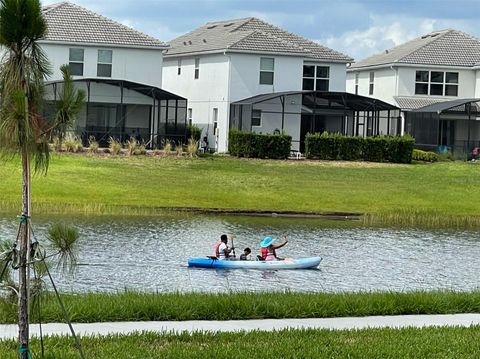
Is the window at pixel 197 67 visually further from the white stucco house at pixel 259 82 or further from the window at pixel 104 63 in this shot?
the window at pixel 104 63

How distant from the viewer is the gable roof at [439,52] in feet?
237

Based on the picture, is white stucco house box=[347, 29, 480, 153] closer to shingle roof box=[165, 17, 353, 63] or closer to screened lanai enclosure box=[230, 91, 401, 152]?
screened lanai enclosure box=[230, 91, 401, 152]

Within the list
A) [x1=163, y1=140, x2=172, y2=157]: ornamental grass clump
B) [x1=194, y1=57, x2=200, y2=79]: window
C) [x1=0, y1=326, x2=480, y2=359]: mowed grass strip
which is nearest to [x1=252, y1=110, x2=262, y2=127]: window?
Answer: [x1=194, y1=57, x2=200, y2=79]: window

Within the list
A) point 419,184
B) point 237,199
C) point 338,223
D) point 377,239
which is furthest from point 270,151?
point 377,239

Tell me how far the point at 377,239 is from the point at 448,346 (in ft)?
67.4

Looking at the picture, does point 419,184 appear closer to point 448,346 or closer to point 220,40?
point 220,40

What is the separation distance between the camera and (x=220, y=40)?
2697 inches

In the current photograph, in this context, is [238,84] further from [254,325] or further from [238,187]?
[254,325]

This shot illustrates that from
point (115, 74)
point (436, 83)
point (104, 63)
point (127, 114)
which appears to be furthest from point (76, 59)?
point (436, 83)

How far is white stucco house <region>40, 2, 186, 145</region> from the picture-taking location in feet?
198

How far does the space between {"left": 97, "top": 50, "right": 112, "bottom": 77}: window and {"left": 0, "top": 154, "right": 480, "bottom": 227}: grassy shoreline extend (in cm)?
1151

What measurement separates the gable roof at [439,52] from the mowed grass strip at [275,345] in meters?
58.9

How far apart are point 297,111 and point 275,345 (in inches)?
2009

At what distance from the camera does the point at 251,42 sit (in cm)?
6544
